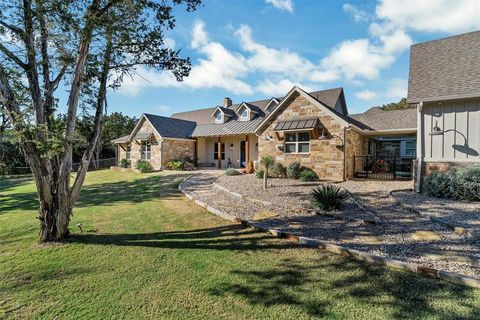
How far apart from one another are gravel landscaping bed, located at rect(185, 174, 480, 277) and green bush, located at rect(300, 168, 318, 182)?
262cm

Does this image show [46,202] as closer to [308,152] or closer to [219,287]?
[219,287]

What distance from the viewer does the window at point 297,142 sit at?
14923 mm

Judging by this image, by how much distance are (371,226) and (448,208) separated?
3.26 metres

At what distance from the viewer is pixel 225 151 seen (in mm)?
24156

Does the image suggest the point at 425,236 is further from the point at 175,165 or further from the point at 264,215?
the point at 175,165

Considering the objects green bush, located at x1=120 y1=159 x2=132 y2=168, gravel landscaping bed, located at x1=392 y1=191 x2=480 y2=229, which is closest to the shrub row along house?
green bush, located at x1=120 y1=159 x2=132 y2=168

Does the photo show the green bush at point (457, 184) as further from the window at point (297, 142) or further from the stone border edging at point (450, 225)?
the window at point (297, 142)

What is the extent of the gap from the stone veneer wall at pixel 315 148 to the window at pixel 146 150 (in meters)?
12.2

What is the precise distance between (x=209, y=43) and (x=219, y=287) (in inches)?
412

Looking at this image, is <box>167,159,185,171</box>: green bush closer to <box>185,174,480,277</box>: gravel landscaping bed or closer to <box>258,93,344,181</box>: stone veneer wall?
<box>258,93,344,181</box>: stone veneer wall

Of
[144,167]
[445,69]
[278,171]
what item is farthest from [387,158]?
[144,167]

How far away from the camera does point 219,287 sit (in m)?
3.76

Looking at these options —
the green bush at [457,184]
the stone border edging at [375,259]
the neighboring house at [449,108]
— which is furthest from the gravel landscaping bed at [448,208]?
the stone border edging at [375,259]

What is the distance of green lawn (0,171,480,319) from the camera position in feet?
10.5
